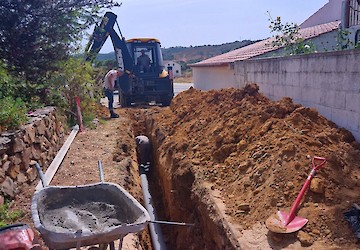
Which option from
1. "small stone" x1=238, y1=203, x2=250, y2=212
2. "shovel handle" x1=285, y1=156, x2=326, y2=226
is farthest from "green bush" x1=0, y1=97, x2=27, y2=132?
"shovel handle" x1=285, y1=156, x2=326, y2=226

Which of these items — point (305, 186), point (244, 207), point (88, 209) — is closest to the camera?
point (305, 186)

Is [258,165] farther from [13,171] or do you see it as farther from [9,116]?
[9,116]

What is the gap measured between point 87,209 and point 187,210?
2.50 metres

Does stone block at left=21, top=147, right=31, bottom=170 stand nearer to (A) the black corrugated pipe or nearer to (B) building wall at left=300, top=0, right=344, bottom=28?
(A) the black corrugated pipe

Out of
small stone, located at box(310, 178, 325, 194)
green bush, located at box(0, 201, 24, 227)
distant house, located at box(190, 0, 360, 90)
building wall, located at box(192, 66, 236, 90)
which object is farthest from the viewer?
building wall, located at box(192, 66, 236, 90)

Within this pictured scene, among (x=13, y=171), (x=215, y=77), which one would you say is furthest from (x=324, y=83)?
(x=215, y=77)

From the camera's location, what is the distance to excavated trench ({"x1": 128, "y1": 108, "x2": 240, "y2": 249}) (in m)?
4.90

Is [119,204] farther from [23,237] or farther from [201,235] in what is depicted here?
[201,235]

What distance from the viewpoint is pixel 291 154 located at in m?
5.18

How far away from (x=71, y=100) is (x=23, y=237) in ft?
28.5

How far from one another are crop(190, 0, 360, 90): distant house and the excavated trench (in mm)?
4381

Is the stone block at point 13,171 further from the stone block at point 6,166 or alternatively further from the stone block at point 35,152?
the stone block at point 35,152

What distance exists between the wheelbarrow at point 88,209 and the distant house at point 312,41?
5674mm

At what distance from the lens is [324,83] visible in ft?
20.3
